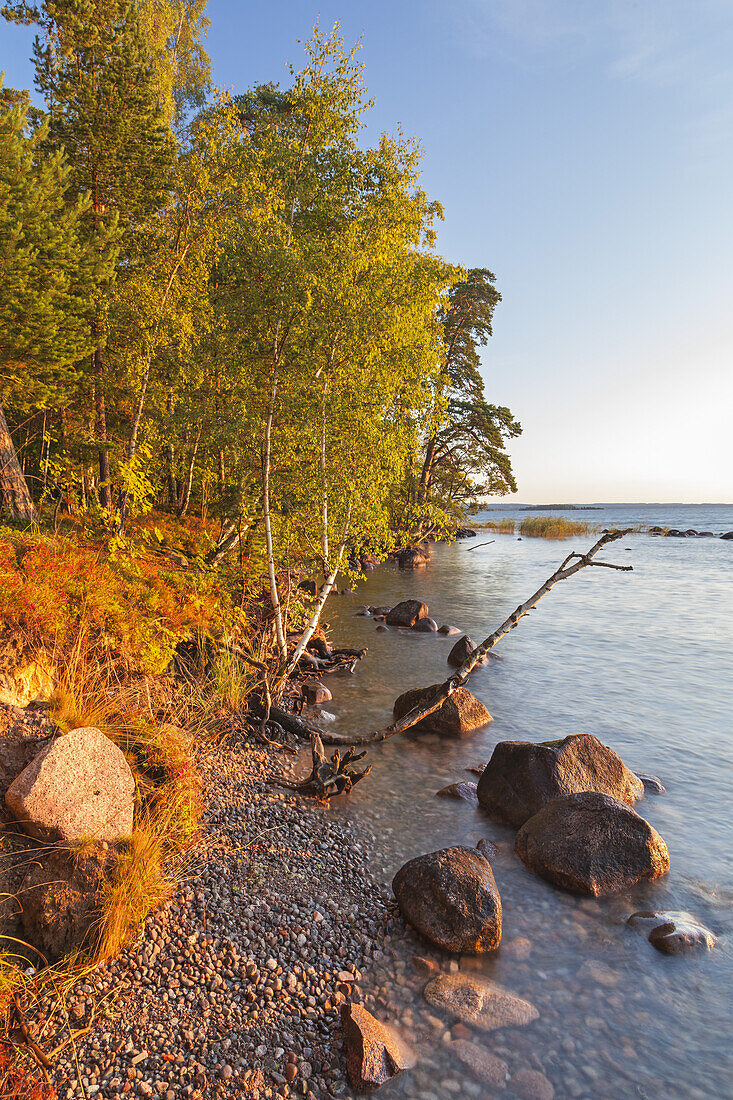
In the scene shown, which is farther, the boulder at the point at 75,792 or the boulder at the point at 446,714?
the boulder at the point at 446,714

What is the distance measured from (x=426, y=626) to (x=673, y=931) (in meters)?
13.6

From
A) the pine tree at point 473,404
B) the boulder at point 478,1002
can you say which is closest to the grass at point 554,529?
the pine tree at point 473,404

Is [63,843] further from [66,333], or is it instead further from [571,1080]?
→ [66,333]

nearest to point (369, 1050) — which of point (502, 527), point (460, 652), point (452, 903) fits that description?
point (452, 903)

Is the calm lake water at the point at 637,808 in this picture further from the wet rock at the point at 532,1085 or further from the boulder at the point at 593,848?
the boulder at the point at 593,848

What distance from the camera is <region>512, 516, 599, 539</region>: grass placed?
67.6 meters

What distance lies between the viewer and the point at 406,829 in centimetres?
700

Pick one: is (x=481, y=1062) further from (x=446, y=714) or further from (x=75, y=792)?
(x=446, y=714)

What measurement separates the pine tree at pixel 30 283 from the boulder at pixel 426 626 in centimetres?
1217

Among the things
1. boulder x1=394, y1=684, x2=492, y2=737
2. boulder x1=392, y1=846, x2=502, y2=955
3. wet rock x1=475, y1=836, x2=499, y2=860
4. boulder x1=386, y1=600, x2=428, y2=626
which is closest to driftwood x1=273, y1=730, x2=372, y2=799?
wet rock x1=475, y1=836, x2=499, y2=860

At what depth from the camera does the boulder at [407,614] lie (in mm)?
19422

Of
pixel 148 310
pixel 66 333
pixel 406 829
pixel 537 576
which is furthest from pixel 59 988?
pixel 537 576

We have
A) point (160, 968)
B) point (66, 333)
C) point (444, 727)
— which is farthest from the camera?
point (66, 333)

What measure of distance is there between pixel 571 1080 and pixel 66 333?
576 inches
